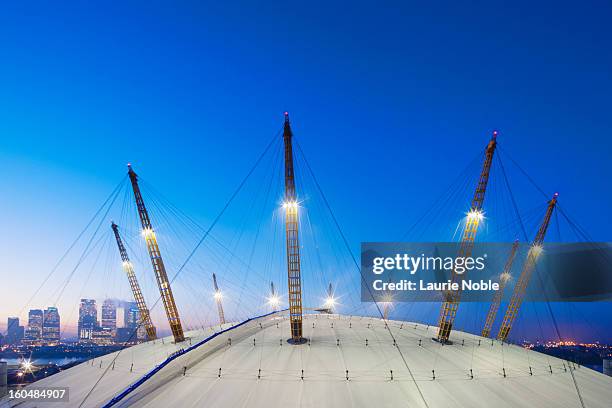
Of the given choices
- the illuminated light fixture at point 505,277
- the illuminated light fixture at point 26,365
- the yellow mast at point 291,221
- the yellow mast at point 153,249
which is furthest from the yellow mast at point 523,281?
the illuminated light fixture at point 26,365

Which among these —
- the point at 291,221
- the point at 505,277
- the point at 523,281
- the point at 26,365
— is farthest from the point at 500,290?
the point at 26,365

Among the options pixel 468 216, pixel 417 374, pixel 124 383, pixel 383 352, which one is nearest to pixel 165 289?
pixel 124 383

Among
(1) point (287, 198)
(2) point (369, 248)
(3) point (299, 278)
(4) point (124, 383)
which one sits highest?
(1) point (287, 198)

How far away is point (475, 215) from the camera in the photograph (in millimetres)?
58031

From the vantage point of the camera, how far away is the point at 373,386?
28031 millimetres

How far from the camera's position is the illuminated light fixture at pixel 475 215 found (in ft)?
189

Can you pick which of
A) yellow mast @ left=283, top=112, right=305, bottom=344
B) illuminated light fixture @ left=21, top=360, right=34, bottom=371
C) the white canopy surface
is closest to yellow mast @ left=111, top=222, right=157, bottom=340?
illuminated light fixture @ left=21, top=360, right=34, bottom=371

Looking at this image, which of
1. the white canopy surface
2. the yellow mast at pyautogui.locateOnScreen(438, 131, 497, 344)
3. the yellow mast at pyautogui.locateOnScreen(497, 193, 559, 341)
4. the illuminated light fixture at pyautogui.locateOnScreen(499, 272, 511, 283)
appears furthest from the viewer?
the illuminated light fixture at pyautogui.locateOnScreen(499, 272, 511, 283)

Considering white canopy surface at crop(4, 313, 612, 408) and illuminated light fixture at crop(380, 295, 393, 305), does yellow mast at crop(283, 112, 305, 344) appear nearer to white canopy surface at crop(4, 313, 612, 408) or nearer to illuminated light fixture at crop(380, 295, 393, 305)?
white canopy surface at crop(4, 313, 612, 408)

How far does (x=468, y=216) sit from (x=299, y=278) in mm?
34522

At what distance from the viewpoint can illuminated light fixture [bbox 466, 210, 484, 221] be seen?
5769cm

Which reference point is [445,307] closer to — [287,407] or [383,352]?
[383,352]

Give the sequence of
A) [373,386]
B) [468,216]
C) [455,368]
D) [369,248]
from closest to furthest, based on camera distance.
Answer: [373,386] < [455,368] < [468,216] < [369,248]

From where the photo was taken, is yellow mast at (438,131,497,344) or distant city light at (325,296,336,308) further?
distant city light at (325,296,336,308)
